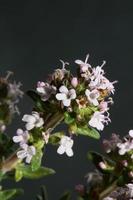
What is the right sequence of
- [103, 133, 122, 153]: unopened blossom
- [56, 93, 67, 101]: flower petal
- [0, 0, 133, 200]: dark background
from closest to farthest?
1. [56, 93, 67, 101]: flower petal
2. [103, 133, 122, 153]: unopened blossom
3. [0, 0, 133, 200]: dark background

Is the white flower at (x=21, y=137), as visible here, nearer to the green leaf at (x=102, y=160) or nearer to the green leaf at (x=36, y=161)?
the green leaf at (x=36, y=161)

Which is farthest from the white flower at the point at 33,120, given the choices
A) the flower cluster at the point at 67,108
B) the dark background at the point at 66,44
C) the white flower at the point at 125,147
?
the dark background at the point at 66,44

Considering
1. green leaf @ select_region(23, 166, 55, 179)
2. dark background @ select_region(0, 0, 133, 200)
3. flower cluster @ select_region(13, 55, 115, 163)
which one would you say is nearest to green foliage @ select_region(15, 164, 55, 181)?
green leaf @ select_region(23, 166, 55, 179)

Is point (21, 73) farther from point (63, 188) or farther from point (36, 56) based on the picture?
point (63, 188)


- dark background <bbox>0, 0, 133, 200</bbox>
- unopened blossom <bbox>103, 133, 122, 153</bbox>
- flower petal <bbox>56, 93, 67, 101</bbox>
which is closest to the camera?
flower petal <bbox>56, 93, 67, 101</bbox>

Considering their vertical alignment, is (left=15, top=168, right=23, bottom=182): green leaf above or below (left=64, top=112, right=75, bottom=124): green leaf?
below

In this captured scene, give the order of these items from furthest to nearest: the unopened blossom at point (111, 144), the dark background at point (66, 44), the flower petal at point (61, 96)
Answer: the dark background at point (66, 44)
the unopened blossom at point (111, 144)
the flower petal at point (61, 96)

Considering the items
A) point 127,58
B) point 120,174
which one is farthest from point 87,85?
point 127,58

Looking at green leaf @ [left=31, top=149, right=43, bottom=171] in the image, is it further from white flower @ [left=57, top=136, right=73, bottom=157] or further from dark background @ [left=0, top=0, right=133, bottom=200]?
dark background @ [left=0, top=0, right=133, bottom=200]
